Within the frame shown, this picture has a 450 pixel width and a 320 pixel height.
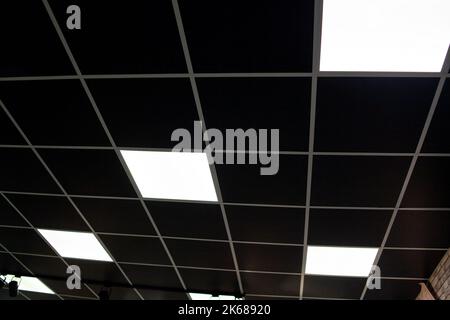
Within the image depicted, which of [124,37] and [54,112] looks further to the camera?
[54,112]

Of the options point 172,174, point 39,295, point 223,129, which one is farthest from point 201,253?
point 39,295

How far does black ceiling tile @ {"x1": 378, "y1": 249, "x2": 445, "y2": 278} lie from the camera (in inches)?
142

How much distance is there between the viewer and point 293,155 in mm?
2674

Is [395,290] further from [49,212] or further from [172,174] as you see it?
[49,212]

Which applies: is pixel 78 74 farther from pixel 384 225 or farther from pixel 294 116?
pixel 384 225

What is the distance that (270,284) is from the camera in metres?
4.51

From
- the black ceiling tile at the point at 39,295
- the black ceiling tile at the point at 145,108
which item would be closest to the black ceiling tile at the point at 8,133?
the black ceiling tile at the point at 145,108

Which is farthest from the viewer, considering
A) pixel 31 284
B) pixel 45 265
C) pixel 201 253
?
pixel 31 284

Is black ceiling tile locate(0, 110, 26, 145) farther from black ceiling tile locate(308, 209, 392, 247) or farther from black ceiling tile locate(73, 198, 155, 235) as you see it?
black ceiling tile locate(308, 209, 392, 247)

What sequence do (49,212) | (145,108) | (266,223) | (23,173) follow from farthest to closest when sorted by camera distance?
(49,212) → (266,223) → (23,173) → (145,108)

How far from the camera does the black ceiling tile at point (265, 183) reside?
2.79 metres

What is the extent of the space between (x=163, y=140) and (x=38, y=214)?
2155mm

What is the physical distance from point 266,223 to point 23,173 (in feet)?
7.97

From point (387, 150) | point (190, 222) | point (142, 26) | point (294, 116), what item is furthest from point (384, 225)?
point (142, 26)
